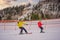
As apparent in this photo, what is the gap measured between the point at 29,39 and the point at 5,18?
35 centimetres

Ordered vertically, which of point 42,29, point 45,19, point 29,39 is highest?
point 45,19

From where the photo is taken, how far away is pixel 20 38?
5.52 feet

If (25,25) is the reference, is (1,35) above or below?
below

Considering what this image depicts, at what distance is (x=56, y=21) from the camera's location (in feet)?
5.52

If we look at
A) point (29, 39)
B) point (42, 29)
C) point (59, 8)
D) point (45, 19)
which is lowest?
point (29, 39)

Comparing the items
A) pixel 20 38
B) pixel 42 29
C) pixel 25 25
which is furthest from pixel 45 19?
pixel 20 38

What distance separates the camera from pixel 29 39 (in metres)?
1.68

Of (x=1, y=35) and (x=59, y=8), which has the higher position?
(x=59, y=8)

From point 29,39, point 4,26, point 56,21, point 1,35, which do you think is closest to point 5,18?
point 4,26

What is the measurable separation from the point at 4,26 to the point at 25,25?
231 mm

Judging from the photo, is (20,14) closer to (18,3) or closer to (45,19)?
(18,3)

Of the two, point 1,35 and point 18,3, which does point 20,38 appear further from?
point 18,3

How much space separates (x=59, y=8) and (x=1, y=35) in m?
0.71

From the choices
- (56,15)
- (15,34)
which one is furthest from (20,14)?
(56,15)
